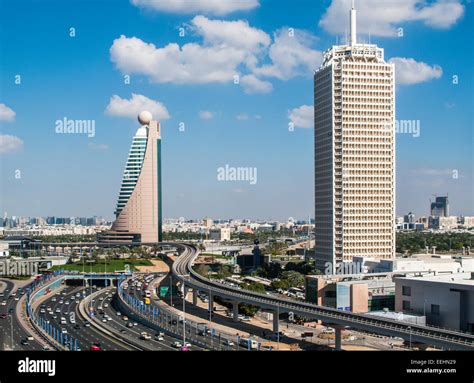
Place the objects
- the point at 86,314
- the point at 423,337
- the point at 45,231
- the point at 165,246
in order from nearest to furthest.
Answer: the point at 423,337, the point at 86,314, the point at 165,246, the point at 45,231

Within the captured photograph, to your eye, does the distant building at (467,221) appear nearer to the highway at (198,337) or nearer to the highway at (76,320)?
the highway at (76,320)

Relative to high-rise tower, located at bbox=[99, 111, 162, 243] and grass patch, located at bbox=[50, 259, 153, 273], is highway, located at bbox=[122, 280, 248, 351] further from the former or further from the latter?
high-rise tower, located at bbox=[99, 111, 162, 243]

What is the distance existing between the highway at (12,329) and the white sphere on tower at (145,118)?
23.6 meters

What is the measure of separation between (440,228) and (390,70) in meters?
45.4

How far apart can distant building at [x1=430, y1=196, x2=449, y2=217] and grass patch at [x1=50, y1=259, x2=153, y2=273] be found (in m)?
51.9

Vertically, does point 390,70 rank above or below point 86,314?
above

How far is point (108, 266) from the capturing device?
1289 inches

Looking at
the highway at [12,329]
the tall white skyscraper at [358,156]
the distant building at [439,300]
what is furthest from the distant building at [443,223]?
the highway at [12,329]

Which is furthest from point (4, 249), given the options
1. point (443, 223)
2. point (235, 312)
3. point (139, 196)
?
point (443, 223)

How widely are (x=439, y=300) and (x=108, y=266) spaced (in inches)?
837

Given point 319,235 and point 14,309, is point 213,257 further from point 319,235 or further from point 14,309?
point 14,309

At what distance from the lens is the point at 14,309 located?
59.0ft

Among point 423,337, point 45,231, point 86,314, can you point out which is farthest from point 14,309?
point 45,231

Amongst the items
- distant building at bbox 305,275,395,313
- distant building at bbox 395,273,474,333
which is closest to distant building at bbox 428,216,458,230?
distant building at bbox 305,275,395,313
